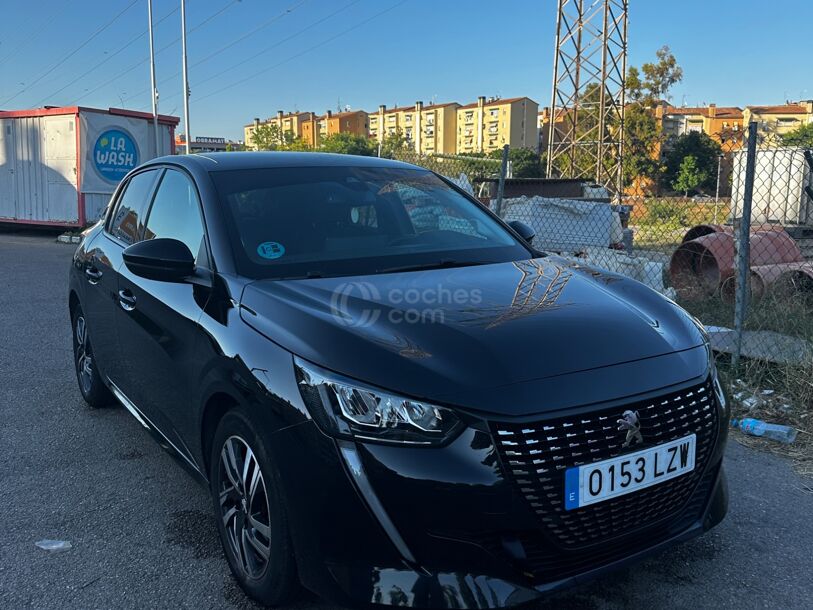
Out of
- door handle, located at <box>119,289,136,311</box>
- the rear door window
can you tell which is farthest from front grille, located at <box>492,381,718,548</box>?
the rear door window

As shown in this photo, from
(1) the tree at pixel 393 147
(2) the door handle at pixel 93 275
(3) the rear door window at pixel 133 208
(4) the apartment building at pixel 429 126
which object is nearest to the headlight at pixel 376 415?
(3) the rear door window at pixel 133 208

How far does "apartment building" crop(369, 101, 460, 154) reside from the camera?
134750mm

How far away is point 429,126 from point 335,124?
19.1m

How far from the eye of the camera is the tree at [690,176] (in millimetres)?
52281

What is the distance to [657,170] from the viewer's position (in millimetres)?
56625

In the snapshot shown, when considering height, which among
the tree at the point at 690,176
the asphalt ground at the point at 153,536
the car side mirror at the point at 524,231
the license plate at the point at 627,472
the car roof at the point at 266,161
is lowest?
the asphalt ground at the point at 153,536

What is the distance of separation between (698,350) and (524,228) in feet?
5.01

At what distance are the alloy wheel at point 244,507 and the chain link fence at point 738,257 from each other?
2002mm

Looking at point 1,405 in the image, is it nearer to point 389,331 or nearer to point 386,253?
point 386,253

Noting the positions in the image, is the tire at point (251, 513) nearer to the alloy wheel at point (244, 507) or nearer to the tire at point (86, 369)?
the alloy wheel at point (244, 507)

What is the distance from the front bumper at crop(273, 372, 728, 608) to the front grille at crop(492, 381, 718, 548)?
0.14 ft

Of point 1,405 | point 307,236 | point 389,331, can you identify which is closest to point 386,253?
point 307,236

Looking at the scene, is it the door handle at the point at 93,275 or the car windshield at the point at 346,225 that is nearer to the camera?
the car windshield at the point at 346,225

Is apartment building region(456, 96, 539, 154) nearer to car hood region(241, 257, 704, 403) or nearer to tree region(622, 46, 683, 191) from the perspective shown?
tree region(622, 46, 683, 191)
